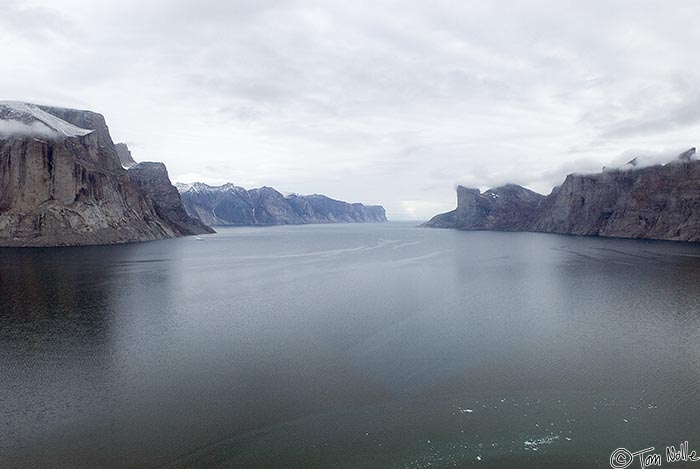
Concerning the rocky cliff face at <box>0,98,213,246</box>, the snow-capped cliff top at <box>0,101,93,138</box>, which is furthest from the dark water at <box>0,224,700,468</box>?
the snow-capped cliff top at <box>0,101,93,138</box>

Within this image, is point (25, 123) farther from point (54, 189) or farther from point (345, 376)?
point (345, 376)

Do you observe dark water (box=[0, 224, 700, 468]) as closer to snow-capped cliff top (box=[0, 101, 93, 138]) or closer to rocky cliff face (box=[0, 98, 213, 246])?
rocky cliff face (box=[0, 98, 213, 246])

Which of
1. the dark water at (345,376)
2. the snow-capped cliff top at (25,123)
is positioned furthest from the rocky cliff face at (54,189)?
the dark water at (345,376)

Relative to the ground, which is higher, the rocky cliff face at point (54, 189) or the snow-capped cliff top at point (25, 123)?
the snow-capped cliff top at point (25, 123)

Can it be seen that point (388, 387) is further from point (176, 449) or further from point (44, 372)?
point (44, 372)

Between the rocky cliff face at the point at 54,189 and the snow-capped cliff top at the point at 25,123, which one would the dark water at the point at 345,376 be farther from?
the snow-capped cliff top at the point at 25,123

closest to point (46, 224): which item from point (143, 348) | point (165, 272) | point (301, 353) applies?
point (165, 272)

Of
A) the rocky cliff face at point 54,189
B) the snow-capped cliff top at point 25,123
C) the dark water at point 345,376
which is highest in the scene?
the snow-capped cliff top at point 25,123
